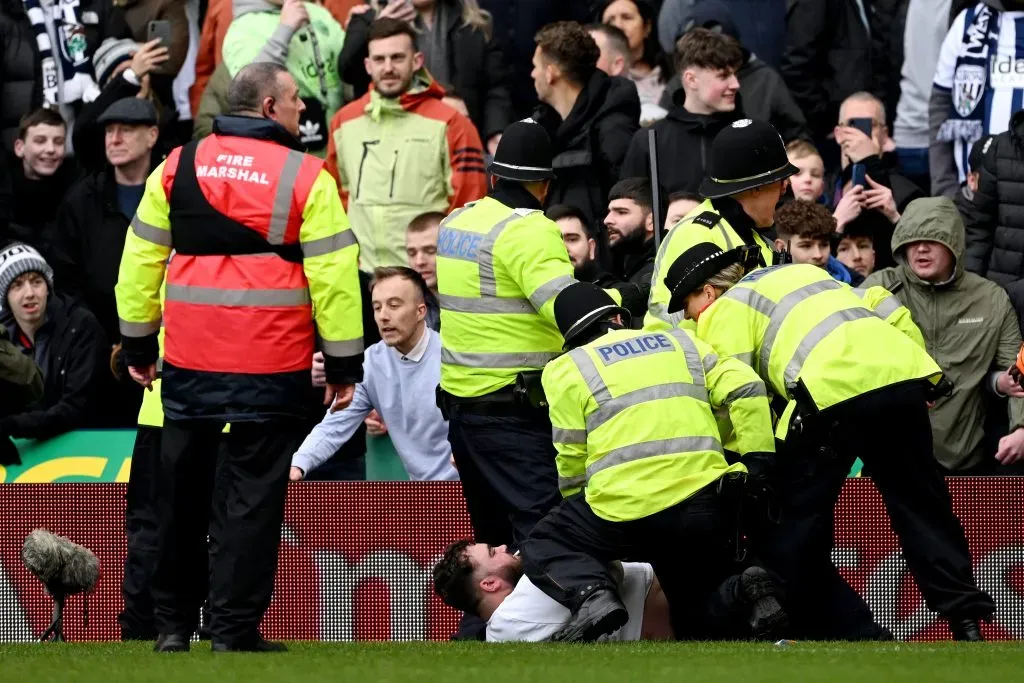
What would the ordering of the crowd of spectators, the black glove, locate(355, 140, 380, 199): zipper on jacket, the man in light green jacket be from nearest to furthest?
the crowd of spectators, the black glove, locate(355, 140, 380, 199): zipper on jacket, the man in light green jacket

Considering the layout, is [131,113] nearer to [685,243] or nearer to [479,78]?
[479,78]

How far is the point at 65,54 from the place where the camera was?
578 inches

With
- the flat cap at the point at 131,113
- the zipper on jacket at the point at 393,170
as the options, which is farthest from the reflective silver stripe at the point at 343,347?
the flat cap at the point at 131,113

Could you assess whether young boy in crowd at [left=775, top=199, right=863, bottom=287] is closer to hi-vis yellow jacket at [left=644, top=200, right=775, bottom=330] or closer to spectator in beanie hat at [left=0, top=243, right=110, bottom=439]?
hi-vis yellow jacket at [left=644, top=200, right=775, bottom=330]

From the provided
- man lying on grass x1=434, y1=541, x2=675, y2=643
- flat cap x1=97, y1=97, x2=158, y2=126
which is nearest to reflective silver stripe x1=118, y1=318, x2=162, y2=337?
man lying on grass x1=434, y1=541, x2=675, y2=643

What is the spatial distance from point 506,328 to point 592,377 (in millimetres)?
937

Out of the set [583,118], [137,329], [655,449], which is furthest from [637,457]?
[583,118]

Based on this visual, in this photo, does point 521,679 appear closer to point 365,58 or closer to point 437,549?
point 437,549

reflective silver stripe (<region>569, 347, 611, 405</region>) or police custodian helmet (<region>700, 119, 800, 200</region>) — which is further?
police custodian helmet (<region>700, 119, 800, 200</region>)

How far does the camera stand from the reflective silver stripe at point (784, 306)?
9.31m

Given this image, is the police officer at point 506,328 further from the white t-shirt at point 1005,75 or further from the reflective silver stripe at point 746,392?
the white t-shirt at point 1005,75

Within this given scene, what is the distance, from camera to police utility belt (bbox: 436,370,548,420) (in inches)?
379

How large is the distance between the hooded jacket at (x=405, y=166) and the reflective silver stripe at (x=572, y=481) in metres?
4.06

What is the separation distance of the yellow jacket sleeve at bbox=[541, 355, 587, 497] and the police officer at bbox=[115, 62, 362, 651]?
89 cm
